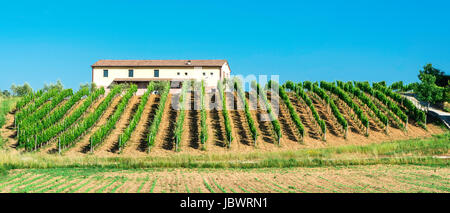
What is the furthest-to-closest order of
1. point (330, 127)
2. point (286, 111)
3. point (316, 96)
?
point (316, 96) → point (286, 111) → point (330, 127)

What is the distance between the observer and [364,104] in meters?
39.4

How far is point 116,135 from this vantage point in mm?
30594

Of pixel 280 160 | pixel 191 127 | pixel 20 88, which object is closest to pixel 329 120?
pixel 191 127

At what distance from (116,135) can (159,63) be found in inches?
1164

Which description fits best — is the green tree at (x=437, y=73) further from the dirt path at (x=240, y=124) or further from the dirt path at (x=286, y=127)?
the dirt path at (x=240, y=124)

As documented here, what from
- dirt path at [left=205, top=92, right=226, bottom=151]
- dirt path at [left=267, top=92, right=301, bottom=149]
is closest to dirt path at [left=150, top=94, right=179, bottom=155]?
dirt path at [left=205, top=92, right=226, bottom=151]

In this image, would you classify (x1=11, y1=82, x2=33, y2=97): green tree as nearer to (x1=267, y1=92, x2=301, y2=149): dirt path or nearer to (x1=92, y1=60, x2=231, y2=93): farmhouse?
(x1=92, y1=60, x2=231, y2=93): farmhouse

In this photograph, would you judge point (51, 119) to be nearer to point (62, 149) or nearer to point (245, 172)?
point (62, 149)

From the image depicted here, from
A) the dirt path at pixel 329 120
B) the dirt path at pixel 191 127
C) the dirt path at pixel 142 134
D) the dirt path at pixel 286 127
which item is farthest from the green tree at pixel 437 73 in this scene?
the dirt path at pixel 142 134

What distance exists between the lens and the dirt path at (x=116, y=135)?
2733cm

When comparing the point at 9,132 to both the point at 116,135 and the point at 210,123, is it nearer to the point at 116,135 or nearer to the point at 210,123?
the point at 116,135

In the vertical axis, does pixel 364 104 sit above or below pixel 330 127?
above

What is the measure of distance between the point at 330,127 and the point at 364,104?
830 centimetres
